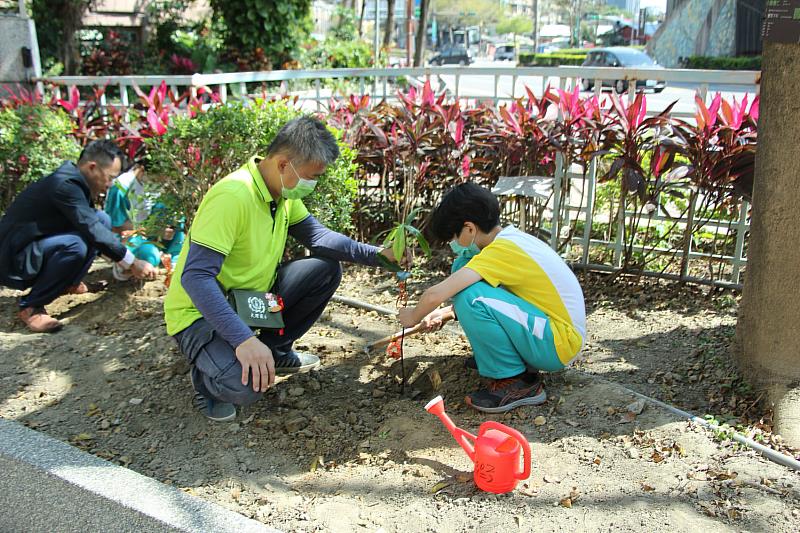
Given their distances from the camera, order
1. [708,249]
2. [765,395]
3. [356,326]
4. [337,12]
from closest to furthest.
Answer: [765,395]
[356,326]
[708,249]
[337,12]

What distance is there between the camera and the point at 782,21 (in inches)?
103

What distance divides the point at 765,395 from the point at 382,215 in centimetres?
273

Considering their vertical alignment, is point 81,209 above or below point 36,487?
above

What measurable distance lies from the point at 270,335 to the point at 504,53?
199ft

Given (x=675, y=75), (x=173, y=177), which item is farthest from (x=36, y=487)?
(x=675, y=75)

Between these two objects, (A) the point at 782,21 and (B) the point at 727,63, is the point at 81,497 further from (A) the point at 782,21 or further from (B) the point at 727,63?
(B) the point at 727,63

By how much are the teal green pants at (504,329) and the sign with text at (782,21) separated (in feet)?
4.39

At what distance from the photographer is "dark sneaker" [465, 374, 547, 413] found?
2803mm

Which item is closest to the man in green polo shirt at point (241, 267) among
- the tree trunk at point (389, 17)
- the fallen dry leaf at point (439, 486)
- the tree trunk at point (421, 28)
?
the fallen dry leaf at point (439, 486)

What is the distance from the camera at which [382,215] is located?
4.85 meters

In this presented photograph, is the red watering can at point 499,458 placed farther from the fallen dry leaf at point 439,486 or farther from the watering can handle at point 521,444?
the fallen dry leaf at point 439,486

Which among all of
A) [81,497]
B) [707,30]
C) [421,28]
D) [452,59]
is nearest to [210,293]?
[81,497]

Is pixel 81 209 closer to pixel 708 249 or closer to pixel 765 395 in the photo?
pixel 765 395

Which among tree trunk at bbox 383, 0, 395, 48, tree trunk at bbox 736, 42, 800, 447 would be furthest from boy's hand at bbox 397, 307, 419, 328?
tree trunk at bbox 383, 0, 395, 48
